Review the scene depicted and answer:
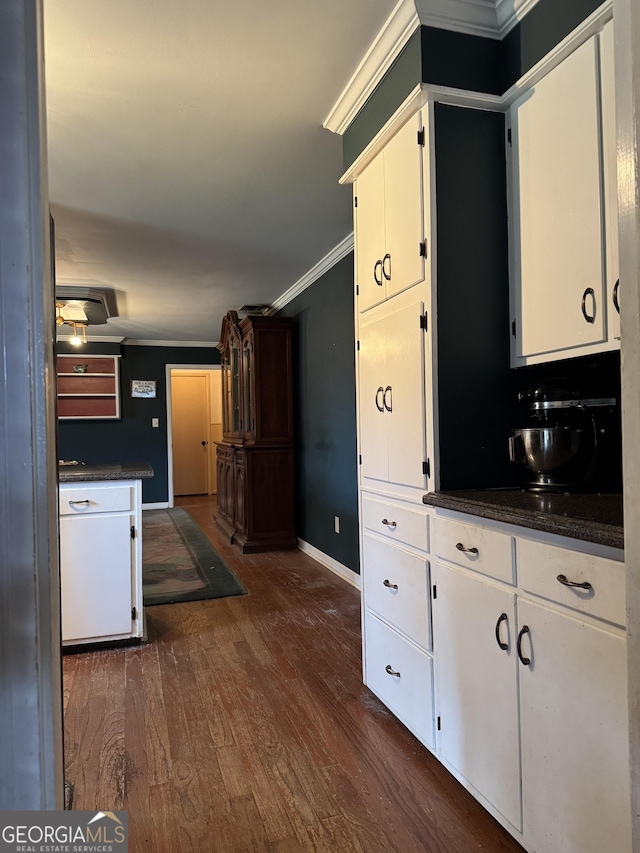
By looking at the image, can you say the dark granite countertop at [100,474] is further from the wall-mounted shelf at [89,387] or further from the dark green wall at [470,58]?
the wall-mounted shelf at [89,387]

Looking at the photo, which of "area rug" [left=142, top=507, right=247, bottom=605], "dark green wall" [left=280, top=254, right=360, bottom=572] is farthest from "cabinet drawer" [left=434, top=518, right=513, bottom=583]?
"area rug" [left=142, top=507, right=247, bottom=605]

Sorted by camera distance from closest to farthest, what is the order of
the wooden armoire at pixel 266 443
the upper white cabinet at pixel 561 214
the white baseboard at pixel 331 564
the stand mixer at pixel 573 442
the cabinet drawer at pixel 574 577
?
the cabinet drawer at pixel 574 577 < the upper white cabinet at pixel 561 214 < the stand mixer at pixel 573 442 < the white baseboard at pixel 331 564 < the wooden armoire at pixel 266 443

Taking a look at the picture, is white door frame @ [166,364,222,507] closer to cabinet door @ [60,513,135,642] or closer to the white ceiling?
the white ceiling

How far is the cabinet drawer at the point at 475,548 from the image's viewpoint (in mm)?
1494

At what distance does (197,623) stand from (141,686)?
30.0 inches

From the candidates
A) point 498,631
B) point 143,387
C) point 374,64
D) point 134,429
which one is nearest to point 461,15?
point 374,64

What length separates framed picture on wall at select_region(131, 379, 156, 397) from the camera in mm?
7648

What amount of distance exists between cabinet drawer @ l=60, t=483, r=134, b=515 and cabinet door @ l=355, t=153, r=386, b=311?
1563 millimetres

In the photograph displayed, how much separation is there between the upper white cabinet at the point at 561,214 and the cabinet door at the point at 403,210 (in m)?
0.33

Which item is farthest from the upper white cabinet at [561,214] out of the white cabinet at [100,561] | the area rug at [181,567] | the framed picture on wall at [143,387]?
the framed picture on wall at [143,387]

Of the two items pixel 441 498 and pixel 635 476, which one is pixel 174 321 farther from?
pixel 635 476

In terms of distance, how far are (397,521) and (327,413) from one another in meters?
2.44

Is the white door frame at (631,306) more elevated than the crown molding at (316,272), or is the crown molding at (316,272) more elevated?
the crown molding at (316,272)

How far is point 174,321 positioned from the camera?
21.3 ft
